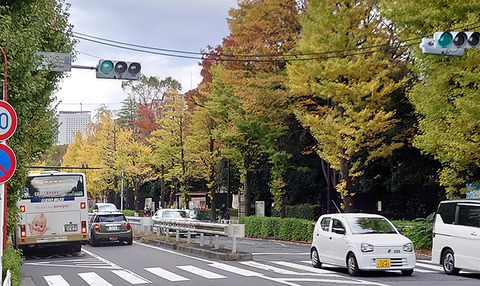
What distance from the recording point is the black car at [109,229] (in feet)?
87.9

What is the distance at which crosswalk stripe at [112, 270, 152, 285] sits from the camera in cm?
1420

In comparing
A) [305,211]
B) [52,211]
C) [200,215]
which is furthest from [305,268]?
[305,211]

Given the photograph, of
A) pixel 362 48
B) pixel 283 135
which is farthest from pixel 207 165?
pixel 362 48

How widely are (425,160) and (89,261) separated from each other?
1862 centimetres

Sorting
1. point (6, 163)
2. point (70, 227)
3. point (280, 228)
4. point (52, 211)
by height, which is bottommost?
point (280, 228)

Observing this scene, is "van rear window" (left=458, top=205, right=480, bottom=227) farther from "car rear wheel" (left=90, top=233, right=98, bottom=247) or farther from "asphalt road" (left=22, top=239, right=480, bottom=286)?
"car rear wheel" (left=90, top=233, right=98, bottom=247)

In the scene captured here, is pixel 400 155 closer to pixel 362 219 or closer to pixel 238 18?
pixel 238 18

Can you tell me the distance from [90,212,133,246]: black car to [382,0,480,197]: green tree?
13724mm

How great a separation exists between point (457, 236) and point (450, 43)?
509 cm

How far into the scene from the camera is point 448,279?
554 inches

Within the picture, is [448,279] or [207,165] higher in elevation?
[207,165]

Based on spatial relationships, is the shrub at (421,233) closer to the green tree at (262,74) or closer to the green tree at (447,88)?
the green tree at (447,88)

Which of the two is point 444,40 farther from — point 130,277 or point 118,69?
point 130,277

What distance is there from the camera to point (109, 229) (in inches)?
1057
